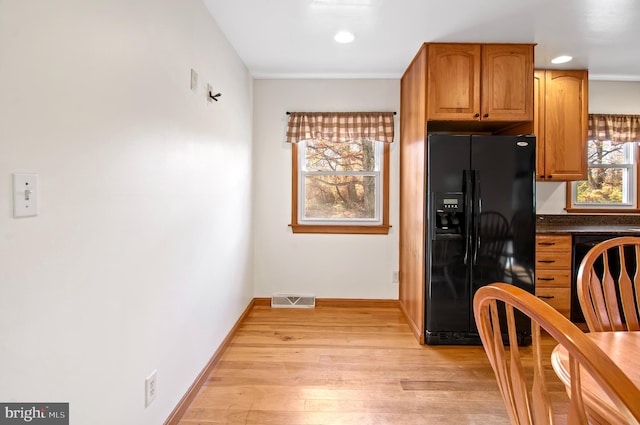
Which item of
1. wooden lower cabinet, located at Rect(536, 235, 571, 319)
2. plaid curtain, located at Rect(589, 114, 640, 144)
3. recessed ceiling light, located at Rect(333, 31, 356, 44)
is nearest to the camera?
recessed ceiling light, located at Rect(333, 31, 356, 44)

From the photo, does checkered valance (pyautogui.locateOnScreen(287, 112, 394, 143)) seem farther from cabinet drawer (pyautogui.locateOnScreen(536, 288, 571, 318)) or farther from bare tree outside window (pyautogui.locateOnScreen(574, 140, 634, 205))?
bare tree outside window (pyautogui.locateOnScreen(574, 140, 634, 205))

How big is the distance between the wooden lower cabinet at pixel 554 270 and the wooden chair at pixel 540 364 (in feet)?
7.86

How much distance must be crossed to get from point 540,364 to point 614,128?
13.2 feet

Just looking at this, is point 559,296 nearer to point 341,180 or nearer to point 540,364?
point 341,180

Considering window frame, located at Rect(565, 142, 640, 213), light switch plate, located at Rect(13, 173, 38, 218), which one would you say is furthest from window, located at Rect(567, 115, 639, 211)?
light switch plate, located at Rect(13, 173, 38, 218)

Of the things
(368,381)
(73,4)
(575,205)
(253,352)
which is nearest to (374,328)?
(368,381)

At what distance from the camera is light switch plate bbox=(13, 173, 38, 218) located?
84 cm

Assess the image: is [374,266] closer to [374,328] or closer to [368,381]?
[374,328]

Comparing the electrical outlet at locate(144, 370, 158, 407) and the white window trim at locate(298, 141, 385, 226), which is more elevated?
the white window trim at locate(298, 141, 385, 226)

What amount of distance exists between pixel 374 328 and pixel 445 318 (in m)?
0.67

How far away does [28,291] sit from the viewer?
88 centimetres

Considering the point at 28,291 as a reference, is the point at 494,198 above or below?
above

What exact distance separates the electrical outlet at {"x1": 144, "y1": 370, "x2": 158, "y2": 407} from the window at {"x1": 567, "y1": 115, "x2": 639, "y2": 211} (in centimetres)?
406

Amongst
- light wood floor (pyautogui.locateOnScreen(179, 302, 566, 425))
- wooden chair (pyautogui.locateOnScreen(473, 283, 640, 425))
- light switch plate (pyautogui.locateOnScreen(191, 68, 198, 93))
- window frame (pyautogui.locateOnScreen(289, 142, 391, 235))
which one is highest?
light switch plate (pyautogui.locateOnScreen(191, 68, 198, 93))
